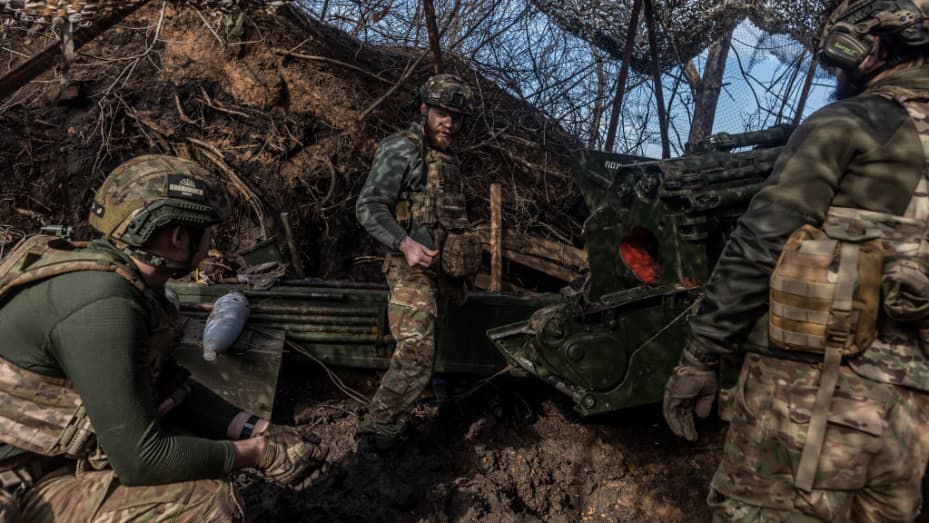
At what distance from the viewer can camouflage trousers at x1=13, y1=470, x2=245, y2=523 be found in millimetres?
1859

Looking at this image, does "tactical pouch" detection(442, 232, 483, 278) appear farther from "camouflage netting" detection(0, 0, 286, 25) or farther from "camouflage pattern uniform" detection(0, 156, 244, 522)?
"camouflage netting" detection(0, 0, 286, 25)

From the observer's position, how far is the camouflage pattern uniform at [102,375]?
5.66ft

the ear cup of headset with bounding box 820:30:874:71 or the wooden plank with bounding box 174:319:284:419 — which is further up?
the ear cup of headset with bounding box 820:30:874:71

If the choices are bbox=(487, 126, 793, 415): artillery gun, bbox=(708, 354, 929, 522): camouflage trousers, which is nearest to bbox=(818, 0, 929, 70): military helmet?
bbox=(708, 354, 929, 522): camouflage trousers

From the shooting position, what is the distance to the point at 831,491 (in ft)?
6.56

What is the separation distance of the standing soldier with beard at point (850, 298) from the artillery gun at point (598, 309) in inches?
52.8

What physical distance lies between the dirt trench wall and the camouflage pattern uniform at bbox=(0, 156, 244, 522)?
3827 millimetres

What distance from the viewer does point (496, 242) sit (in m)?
5.96

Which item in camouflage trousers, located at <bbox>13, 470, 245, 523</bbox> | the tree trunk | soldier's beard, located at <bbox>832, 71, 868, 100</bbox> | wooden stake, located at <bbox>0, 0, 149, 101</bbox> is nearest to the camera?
camouflage trousers, located at <bbox>13, 470, 245, 523</bbox>

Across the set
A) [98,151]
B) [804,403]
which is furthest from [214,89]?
[804,403]

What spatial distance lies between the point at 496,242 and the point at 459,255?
222cm

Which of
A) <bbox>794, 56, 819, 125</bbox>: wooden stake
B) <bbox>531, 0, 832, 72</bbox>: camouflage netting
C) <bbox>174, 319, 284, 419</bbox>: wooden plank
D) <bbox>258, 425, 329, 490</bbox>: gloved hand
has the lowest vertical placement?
<bbox>174, 319, 284, 419</bbox>: wooden plank

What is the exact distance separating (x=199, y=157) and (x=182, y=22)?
1.74 meters

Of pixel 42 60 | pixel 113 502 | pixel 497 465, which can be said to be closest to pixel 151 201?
pixel 113 502
